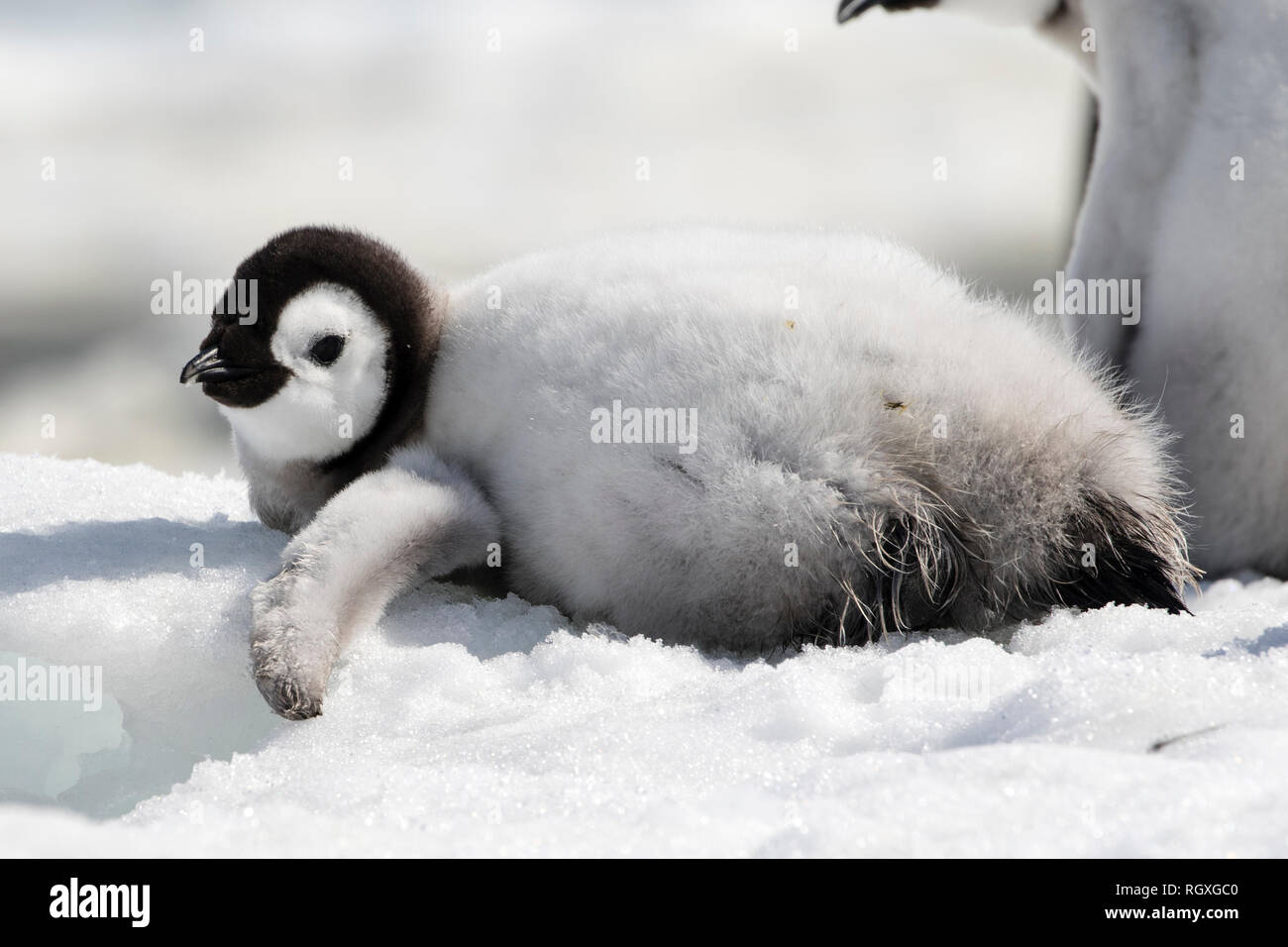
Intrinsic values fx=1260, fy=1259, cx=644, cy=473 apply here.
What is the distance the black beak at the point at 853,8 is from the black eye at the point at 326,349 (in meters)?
1.24

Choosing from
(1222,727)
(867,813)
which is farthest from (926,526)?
(867,813)

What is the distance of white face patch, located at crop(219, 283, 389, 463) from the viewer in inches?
70.7

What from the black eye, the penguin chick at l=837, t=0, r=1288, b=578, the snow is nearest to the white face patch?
the black eye

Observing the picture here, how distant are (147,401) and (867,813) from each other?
782 cm

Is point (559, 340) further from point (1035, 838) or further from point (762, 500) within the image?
point (1035, 838)

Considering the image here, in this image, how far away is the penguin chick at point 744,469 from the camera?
4.90ft

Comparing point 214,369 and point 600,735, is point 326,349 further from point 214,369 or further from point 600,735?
point 600,735

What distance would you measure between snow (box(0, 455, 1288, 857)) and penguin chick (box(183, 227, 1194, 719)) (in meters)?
0.07

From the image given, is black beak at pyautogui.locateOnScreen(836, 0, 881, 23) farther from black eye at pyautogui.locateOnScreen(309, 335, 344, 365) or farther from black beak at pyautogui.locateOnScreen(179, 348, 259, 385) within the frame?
black beak at pyautogui.locateOnScreen(179, 348, 259, 385)

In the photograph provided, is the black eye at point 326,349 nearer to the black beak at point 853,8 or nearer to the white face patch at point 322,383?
the white face patch at point 322,383

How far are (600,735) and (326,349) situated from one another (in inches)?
32.3

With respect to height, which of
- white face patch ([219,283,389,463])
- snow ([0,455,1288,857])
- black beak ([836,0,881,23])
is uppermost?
black beak ([836,0,881,23])

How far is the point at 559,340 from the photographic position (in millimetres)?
1694

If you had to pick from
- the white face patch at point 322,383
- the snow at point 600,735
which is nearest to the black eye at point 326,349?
the white face patch at point 322,383
